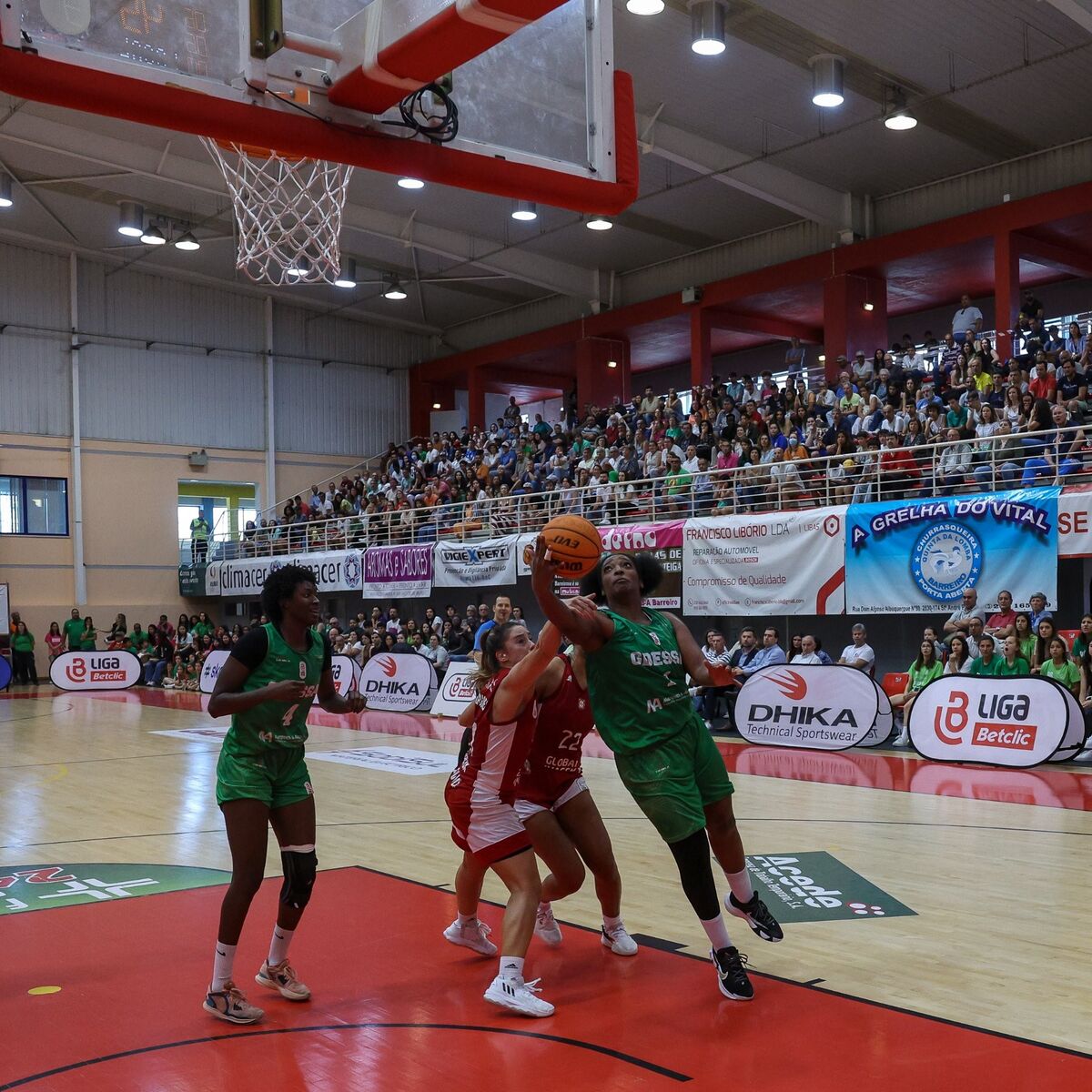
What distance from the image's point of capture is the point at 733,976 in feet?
15.8

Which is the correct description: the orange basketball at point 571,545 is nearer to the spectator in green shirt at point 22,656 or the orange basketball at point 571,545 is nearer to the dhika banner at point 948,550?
the dhika banner at point 948,550

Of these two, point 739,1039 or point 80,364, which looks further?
point 80,364

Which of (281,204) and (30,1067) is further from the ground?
(281,204)

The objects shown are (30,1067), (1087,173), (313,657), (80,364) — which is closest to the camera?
(30,1067)

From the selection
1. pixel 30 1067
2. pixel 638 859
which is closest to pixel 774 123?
pixel 638 859

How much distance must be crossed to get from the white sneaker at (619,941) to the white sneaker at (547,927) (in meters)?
0.27

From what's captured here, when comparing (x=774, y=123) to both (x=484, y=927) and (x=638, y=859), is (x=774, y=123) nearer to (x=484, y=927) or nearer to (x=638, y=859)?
(x=638, y=859)

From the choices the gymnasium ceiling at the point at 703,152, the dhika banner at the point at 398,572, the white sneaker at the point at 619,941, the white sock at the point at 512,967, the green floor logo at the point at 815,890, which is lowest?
the green floor logo at the point at 815,890

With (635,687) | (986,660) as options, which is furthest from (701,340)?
(635,687)

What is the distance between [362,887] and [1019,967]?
360cm

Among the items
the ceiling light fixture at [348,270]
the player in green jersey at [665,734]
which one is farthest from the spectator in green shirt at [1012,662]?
the ceiling light fixture at [348,270]

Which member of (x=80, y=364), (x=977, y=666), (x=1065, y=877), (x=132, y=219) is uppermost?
(x=132, y=219)

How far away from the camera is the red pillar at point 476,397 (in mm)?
32469

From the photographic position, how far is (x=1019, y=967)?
5250 millimetres
